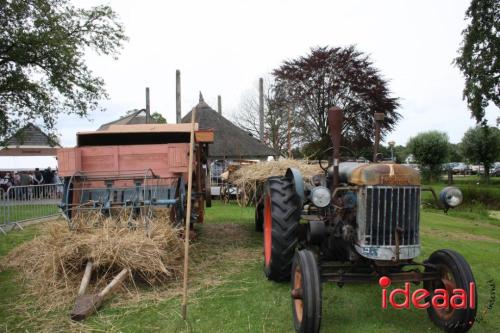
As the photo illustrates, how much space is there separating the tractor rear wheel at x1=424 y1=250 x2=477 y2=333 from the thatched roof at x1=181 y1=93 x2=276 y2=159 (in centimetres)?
1696

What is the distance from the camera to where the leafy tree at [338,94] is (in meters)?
22.5

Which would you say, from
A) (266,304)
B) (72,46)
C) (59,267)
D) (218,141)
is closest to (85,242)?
(59,267)

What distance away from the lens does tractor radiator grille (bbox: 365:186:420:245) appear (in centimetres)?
386

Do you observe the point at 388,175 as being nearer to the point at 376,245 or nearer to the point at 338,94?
the point at 376,245

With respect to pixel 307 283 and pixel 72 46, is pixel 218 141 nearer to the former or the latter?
pixel 72 46

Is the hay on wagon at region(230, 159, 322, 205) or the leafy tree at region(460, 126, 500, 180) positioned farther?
the leafy tree at region(460, 126, 500, 180)

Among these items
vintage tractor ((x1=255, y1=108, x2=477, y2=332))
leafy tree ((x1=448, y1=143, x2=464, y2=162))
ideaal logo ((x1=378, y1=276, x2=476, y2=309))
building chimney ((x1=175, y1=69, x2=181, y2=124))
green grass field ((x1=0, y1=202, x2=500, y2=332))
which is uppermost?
building chimney ((x1=175, y1=69, x2=181, y2=124))

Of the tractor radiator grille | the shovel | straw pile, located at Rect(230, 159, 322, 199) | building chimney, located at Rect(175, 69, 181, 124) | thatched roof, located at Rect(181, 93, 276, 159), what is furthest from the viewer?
thatched roof, located at Rect(181, 93, 276, 159)

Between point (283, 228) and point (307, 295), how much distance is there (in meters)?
1.35

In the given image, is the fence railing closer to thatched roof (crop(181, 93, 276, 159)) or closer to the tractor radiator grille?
the tractor radiator grille

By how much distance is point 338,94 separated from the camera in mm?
22984

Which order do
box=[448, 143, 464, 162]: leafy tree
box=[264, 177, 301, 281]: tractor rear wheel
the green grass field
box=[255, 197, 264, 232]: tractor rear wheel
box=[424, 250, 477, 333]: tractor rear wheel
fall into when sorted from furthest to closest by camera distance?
box=[448, 143, 464, 162]: leafy tree, box=[255, 197, 264, 232]: tractor rear wheel, box=[264, 177, 301, 281]: tractor rear wheel, the green grass field, box=[424, 250, 477, 333]: tractor rear wheel

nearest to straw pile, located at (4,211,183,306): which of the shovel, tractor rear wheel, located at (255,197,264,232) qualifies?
the shovel

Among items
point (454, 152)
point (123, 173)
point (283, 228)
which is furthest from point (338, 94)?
point (454, 152)
